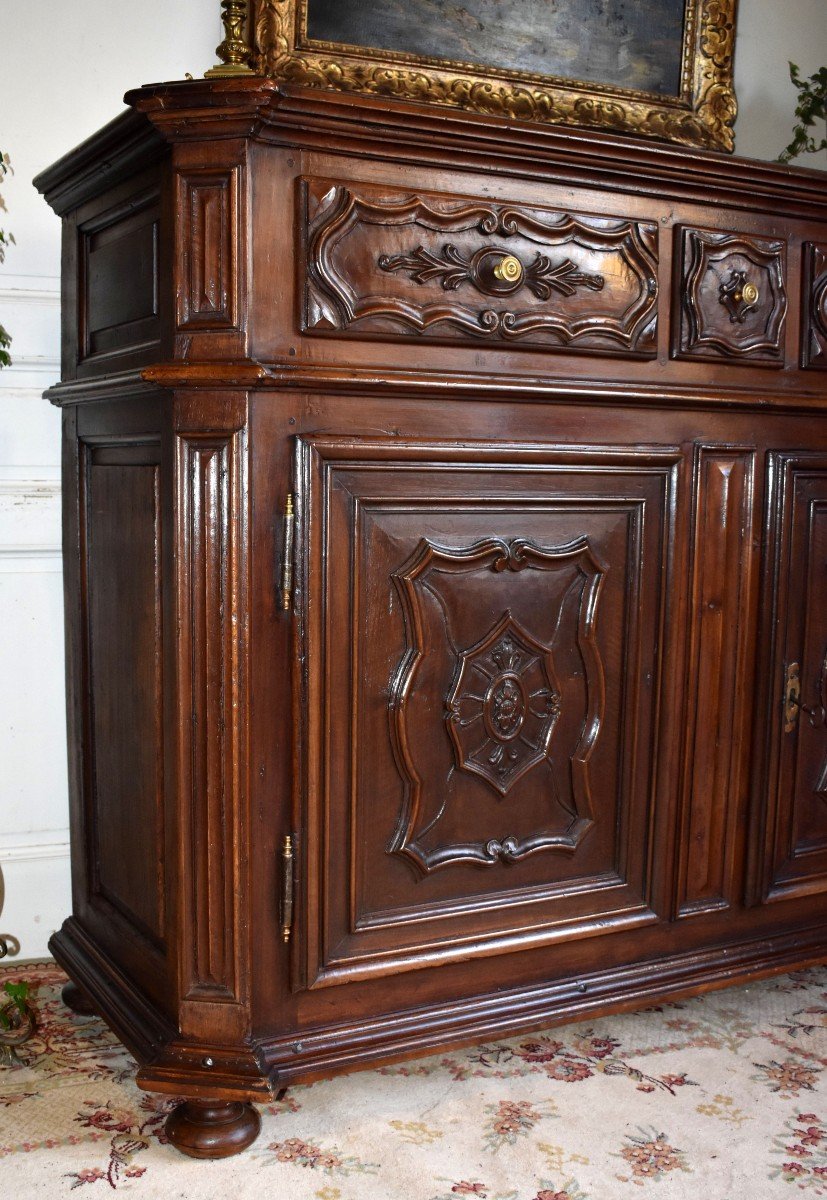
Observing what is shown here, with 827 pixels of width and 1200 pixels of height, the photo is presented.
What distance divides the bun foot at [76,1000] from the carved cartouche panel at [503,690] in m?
0.59

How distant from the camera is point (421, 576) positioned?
4.25ft

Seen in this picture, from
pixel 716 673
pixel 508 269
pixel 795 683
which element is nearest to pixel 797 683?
pixel 795 683

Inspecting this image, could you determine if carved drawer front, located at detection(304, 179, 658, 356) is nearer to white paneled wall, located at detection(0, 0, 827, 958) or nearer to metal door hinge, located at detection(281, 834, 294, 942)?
metal door hinge, located at detection(281, 834, 294, 942)

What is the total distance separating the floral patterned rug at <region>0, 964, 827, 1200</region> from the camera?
1.23 m

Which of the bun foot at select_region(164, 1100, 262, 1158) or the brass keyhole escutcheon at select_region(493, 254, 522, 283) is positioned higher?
the brass keyhole escutcheon at select_region(493, 254, 522, 283)

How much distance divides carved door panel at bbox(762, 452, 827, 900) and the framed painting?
2.37ft

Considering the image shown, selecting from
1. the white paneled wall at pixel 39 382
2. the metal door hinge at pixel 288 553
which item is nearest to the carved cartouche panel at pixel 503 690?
the metal door hinge at pixel 288 553

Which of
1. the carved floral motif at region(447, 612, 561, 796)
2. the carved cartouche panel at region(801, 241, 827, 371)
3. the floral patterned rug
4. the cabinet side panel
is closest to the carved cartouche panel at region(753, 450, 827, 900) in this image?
the carved cartouche panel at region(801, 241, 827, 371)

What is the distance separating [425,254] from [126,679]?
0.63 meters

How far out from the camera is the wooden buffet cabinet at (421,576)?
1.19 metres

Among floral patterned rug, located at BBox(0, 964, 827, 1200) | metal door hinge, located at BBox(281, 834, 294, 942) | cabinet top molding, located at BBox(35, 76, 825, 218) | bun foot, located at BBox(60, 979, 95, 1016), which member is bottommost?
floral patterned rug, located at BBox(0, 964, 827, 1200)

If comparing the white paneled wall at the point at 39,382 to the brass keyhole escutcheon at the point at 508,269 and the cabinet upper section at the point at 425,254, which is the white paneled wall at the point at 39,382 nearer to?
the cabinet upper section at the point at 425,254

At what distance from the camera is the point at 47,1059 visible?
149 cm

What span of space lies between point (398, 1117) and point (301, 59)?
1482mm
